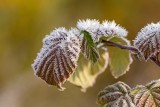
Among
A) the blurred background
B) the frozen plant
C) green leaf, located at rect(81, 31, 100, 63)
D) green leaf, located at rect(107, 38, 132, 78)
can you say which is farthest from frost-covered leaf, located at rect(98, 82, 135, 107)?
the blurred background

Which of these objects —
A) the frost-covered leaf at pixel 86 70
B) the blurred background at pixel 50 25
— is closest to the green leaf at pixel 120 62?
the frost-covered leaf at pixel 86 70

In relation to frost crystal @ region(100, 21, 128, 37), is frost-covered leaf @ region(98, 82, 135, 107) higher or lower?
lower

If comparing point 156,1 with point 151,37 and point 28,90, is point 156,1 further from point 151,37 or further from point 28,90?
point 151,37

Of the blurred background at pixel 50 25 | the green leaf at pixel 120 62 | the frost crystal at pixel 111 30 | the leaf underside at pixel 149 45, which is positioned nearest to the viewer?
the leaf underside at pixel 149 45

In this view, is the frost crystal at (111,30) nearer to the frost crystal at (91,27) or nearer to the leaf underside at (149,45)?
the frost crystal at (91,27)

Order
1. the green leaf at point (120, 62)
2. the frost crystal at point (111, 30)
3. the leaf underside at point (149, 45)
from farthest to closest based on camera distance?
the green leaf at point (120, 62), the frost crystal at point (111, 30), the leaf underside at point (149, 45)

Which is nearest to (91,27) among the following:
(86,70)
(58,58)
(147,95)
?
(58,58)

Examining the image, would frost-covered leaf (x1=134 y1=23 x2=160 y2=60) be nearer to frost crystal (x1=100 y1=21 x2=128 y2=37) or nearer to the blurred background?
frost crystal (x1=100 y1=21 x2=128 y2=37)
